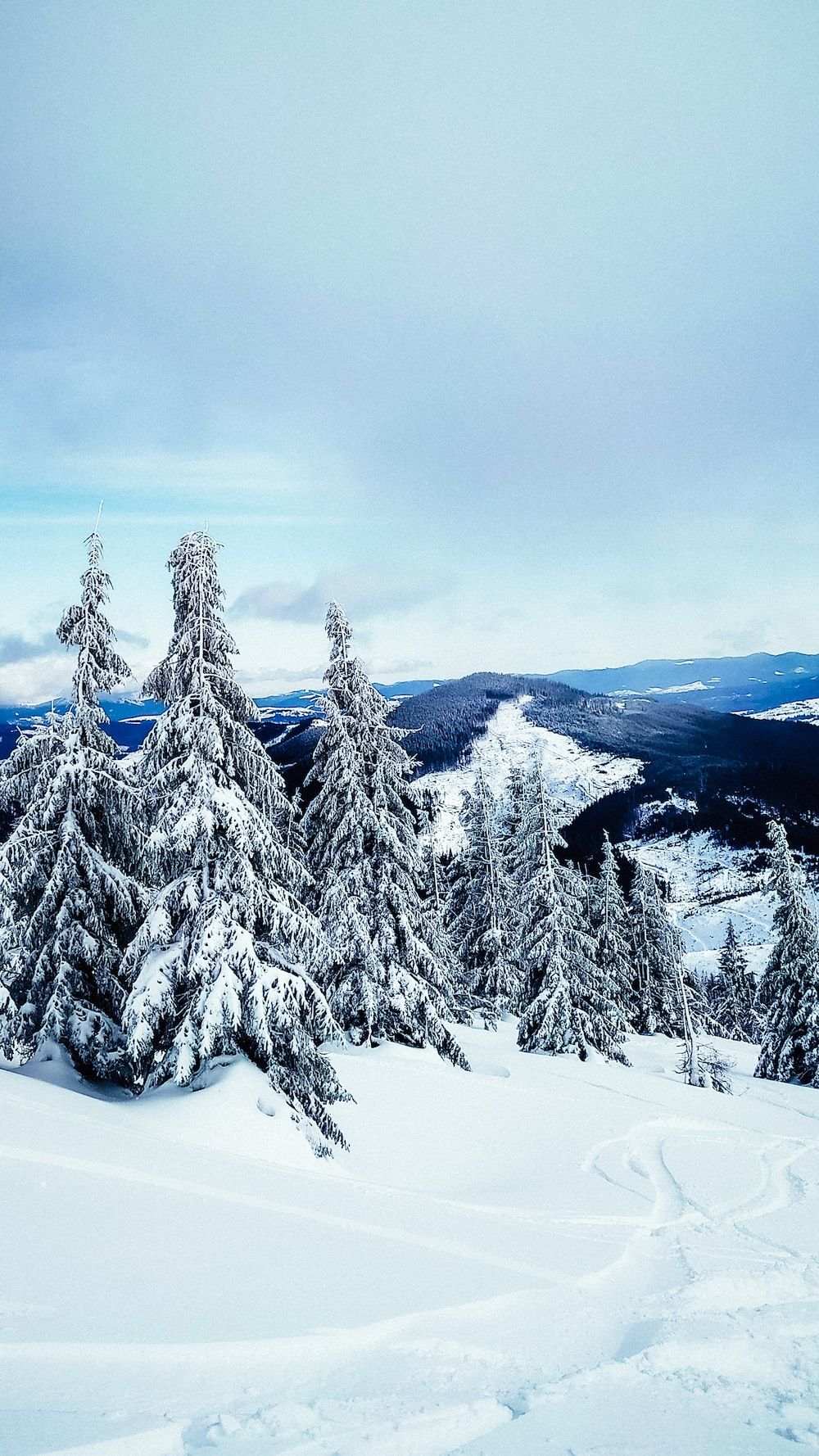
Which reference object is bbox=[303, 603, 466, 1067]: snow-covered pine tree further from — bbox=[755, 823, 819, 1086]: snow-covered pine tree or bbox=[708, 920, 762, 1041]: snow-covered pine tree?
bbox=[708, 920, 762, 1041]: snow-covered pine tree

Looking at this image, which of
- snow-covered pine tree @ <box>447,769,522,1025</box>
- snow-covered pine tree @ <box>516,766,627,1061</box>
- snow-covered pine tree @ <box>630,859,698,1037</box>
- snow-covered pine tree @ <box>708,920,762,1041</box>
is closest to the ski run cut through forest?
snow-covered pine tree @ <box>516,766,627,1061</box>

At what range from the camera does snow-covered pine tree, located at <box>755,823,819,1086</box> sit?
2717 cm

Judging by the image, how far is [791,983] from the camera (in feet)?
91.6

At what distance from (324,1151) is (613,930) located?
29.1 metres

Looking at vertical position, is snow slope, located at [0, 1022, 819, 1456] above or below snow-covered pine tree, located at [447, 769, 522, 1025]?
above

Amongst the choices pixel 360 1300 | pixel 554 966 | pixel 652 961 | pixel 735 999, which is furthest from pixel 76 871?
pixel 735 999

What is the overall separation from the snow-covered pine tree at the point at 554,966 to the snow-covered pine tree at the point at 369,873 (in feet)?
22.6

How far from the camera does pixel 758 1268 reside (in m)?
7.38

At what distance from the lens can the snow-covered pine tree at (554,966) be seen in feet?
81.9

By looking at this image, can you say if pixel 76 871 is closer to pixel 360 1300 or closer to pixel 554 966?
pixel 360 1300

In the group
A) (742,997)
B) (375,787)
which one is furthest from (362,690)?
(742,997)

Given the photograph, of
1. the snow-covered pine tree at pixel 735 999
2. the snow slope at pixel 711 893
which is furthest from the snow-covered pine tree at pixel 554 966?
the snow slope at pixel 711 893

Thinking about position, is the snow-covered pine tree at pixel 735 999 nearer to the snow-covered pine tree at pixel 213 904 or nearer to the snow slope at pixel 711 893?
the snow slope at pixel 711 893

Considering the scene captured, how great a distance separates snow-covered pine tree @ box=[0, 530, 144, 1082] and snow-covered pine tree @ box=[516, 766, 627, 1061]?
1643cm
